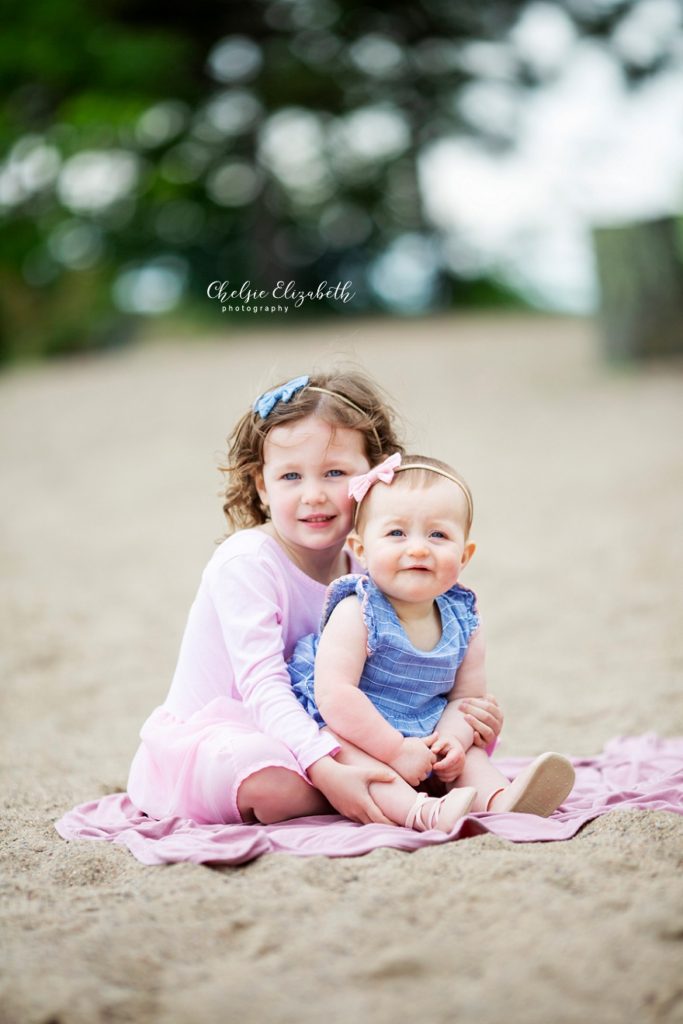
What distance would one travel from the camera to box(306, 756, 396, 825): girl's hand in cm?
243

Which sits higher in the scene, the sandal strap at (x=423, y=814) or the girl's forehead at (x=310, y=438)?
the girl's forehead at (x=310, y=438)

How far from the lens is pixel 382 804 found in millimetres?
2451

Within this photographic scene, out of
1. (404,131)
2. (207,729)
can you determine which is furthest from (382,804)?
(404,131)

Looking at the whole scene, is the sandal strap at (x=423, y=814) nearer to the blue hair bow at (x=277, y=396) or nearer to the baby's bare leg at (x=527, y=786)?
the baby's bare leg at (x=527, y=786)

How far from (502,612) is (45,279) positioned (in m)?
8.32

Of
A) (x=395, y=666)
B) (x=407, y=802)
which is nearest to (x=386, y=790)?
(x=407, y=802)

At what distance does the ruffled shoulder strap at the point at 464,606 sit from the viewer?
268cm

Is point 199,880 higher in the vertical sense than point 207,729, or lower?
lower

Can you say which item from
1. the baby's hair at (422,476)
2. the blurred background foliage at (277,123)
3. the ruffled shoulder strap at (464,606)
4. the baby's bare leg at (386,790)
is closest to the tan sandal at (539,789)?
the baby's bare leg at (386,790)

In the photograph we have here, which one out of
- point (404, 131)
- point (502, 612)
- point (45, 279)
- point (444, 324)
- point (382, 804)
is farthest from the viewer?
point (404, 131)

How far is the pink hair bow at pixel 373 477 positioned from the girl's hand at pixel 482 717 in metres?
0.55

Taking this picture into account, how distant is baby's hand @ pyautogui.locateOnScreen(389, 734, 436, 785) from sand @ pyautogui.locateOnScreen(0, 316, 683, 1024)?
0.85 ft

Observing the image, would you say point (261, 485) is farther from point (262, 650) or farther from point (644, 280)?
point (644, 280)

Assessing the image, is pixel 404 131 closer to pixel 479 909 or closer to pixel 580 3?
pixel 580 3
